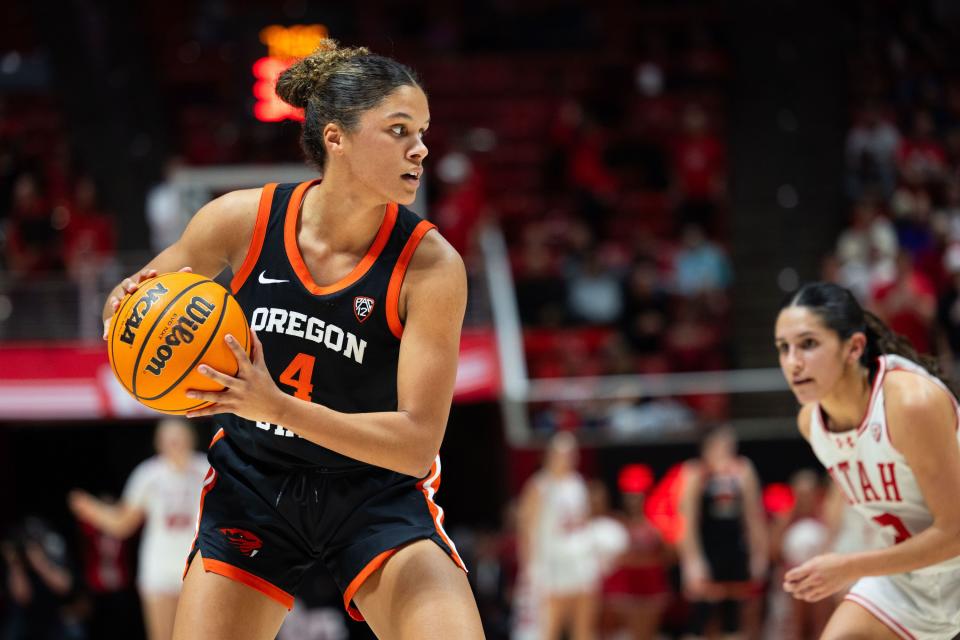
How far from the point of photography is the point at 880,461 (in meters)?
4.28

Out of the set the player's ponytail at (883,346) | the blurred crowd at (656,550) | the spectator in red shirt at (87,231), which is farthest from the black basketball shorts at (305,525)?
the spectator in red shirt at (87,231)

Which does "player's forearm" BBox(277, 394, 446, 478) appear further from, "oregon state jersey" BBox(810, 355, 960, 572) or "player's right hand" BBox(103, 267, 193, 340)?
"oregon state jersey" BBox(810, 355, 960, 572)

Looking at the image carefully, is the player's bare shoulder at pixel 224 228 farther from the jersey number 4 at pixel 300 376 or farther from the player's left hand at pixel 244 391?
the player's left hand at pixel 244 391

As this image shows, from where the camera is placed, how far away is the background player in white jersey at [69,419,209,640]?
861cm

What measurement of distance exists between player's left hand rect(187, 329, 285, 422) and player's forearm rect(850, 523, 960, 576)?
73.3 inches

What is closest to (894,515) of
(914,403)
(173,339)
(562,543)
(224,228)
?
(914,403)

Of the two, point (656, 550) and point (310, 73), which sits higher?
point (310, 73)

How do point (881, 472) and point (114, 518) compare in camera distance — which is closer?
point (881, 472)

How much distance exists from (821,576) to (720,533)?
623 centimetres

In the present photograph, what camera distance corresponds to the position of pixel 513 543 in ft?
37.6

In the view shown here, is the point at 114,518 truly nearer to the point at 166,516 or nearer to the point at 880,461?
the point at 166,516

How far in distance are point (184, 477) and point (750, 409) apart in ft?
18.0

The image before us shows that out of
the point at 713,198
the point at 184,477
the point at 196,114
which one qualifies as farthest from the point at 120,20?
the point at 184,477

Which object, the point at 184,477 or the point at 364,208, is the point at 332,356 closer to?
the point at 364,208
